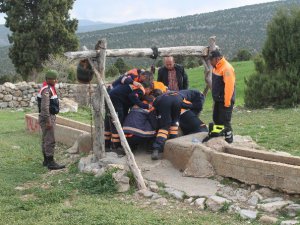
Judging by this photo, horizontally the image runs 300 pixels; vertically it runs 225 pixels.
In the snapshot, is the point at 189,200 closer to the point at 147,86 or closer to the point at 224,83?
the point at 224,83

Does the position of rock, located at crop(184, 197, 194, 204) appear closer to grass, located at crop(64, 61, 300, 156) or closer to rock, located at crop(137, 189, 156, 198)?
rock, located at crop(137, 189, 156, 198)

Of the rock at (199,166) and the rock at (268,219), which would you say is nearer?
the rock at (268,219)

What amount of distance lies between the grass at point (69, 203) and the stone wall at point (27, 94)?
13075mm

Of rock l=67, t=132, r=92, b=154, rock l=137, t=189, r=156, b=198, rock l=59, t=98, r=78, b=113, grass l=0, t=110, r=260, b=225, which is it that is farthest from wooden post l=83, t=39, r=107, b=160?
rock l=59, t=98, r=78, b=113

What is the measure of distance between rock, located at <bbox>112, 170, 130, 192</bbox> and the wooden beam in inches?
85.0

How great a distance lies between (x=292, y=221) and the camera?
5.50m

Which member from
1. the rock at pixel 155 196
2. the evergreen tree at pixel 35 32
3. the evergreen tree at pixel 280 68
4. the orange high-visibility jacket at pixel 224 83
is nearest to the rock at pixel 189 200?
the rock at pixel 155 196

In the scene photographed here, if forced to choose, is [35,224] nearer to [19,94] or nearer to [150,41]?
[19,94]

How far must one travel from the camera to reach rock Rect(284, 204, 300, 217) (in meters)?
5.83

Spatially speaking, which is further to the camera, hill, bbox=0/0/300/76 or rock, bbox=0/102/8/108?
hill, bbox=0/0/300/76

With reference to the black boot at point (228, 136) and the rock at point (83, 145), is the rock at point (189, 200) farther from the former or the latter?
the rock at point (83, 145)

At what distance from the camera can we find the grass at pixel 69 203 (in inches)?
227

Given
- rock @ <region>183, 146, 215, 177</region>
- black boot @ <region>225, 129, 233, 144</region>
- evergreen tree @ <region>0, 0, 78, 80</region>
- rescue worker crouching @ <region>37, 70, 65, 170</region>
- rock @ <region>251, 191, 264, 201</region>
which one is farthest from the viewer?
evergreen tree @ <region>0, 0, 78, 80</region>

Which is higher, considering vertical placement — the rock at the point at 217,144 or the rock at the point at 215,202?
the rock at the point at 217,144
